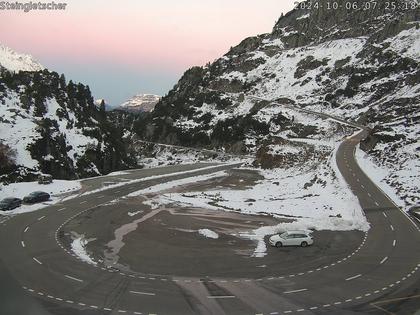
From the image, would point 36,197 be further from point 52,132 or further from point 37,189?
point 52,132

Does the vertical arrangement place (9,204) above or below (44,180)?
below

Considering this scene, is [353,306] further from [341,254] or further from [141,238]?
[141,238]

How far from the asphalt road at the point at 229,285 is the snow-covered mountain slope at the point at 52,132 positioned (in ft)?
133

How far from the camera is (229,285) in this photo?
24391mm

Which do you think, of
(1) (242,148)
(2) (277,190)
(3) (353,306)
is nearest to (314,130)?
(1) (242,148)

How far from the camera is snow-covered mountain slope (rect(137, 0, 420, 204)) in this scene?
114 metres

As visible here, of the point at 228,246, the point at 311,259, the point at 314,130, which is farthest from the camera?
the point at 314,130

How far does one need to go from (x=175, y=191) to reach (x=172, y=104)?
107m

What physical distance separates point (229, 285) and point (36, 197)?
31.9 m

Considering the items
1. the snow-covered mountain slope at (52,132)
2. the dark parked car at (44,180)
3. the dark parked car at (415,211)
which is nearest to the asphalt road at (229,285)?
the dark parked car at (415,211)

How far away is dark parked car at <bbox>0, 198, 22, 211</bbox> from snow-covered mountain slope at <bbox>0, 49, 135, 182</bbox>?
2266cm

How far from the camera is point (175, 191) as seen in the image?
5991cm

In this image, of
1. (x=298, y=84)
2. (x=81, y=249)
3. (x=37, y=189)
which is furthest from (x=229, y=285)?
(x=298, y=84)

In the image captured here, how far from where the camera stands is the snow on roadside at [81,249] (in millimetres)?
29284
